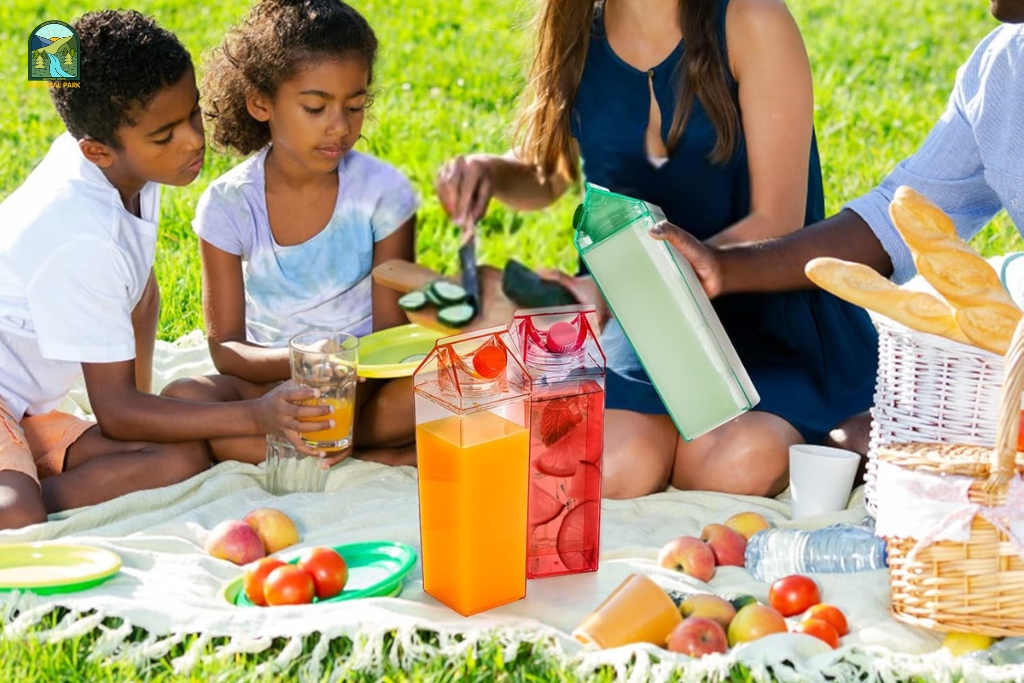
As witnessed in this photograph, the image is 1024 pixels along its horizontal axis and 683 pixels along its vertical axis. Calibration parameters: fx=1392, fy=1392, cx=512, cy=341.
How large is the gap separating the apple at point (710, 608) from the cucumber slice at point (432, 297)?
39.7 inches

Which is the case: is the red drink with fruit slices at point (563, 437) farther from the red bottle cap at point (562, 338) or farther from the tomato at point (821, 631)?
the tomato at point (821, 631)

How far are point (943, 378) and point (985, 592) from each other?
0.40 meters

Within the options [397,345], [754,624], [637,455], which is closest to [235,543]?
[397,345]

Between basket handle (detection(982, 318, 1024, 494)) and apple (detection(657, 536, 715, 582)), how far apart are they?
532mm

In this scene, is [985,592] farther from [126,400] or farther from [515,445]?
[126,400]

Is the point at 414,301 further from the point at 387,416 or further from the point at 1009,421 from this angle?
the point at 1009,421

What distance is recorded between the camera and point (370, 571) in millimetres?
2324

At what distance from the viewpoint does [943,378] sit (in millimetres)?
2262

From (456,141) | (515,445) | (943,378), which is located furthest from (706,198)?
Result: (456,141)

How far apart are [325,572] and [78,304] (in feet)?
2.68

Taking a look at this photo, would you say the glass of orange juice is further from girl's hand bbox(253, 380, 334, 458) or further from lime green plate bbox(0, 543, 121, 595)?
lime green plate bbox(0, 543, 121, 595)

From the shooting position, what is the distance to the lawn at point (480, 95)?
4230mm

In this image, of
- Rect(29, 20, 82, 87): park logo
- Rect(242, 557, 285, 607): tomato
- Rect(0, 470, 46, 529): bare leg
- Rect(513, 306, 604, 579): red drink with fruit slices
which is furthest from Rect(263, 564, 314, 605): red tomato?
Rect(29, 20, 82, 87): park logo

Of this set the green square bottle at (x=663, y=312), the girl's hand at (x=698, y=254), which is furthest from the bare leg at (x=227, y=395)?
the girl's hand at (x=698, y=254)
